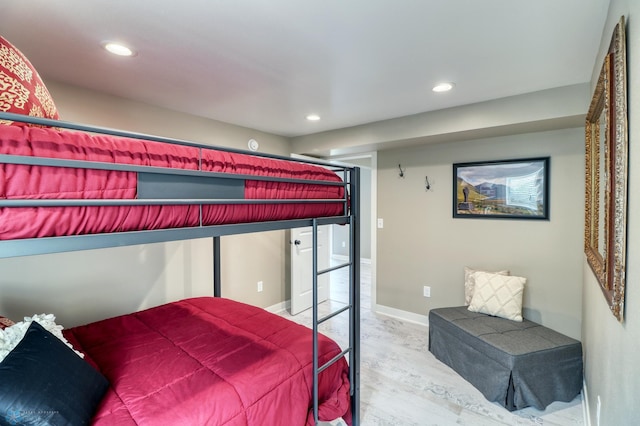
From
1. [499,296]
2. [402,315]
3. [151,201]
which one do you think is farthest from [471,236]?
[151,201]

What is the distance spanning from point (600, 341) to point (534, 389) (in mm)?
738

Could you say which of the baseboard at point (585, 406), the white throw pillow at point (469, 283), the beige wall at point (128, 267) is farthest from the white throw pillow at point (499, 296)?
the beige wall at point (128, 267)

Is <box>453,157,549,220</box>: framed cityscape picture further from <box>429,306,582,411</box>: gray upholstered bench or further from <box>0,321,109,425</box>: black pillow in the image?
<box>0,321,109,425</box>: black pillow

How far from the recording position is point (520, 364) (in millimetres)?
2055

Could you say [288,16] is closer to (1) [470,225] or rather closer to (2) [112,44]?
(2) [112,44]

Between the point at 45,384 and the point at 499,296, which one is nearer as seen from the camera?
the point at 45,384

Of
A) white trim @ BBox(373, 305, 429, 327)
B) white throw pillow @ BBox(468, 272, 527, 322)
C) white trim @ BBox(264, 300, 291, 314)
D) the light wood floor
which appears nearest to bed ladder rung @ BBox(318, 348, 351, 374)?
the light wood floor

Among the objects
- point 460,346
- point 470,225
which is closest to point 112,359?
point 460,346

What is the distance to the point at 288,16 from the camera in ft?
4.62

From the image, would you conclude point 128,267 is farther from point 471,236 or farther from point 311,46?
point 471,236

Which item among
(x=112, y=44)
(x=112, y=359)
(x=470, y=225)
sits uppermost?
(x=112, y=44)

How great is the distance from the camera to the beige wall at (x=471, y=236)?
2.59m

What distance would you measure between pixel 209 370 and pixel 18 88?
1.26m

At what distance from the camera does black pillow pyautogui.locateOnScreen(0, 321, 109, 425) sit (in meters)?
0.92
